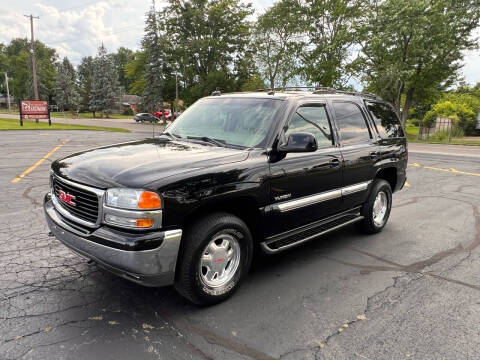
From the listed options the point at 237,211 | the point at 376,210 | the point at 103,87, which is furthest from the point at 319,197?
the point at 103,87

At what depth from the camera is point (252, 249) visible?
3.42 m

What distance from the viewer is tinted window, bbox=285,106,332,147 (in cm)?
387

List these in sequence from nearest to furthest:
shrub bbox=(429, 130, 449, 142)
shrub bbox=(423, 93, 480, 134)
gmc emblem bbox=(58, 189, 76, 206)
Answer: gmc emblem bbox=(58, 189, 76, 206)
shrub bbox=(429, 130, 449, 142)
shrub bbox=(423, 93, 480, 134)

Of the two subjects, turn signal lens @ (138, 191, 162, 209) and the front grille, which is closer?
turn signal lens @ (138, 191, 162, 209)

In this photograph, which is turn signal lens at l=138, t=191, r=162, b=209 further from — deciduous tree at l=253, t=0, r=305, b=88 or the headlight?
deciduous tree at l=253, t=0, r=305, b=88

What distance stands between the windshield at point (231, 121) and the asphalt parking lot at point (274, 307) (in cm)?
145

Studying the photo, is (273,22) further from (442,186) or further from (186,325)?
(186,325)

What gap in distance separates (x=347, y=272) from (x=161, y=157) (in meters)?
2.33

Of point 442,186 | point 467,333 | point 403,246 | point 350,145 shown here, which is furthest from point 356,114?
point 442,186

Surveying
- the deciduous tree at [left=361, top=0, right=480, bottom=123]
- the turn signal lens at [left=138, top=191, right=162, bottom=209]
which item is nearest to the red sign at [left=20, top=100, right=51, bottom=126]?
the deciduous tree at [left=361, top=0, right=480, bottom=123]

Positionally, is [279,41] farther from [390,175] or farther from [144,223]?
[144,223]

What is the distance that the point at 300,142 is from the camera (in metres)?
3.39

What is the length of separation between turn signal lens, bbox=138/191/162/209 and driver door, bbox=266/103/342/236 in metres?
1.18

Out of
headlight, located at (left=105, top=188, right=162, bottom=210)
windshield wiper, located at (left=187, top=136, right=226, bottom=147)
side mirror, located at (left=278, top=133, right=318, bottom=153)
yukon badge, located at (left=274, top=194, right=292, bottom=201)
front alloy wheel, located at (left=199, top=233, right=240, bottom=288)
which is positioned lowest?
front alloy wheel, located at (left=199, top=233, right=240, bottom=288)
